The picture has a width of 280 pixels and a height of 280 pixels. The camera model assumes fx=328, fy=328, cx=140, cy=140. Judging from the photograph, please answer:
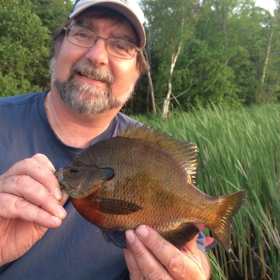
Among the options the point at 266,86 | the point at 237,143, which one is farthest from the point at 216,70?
the point at 237,143

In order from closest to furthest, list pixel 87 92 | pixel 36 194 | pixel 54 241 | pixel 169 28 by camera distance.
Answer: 1. pixel 36 194
2. pixel 54 241
3. pixel 87 92
4. pixel 169 28

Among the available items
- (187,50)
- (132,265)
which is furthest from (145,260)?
(187,50)

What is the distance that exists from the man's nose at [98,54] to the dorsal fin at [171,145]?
74cm

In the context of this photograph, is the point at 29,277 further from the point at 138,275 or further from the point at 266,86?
the point at 266,86

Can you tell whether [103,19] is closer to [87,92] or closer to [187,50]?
[87,92]

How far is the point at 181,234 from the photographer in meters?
1.21

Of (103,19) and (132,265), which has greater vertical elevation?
(103,19)

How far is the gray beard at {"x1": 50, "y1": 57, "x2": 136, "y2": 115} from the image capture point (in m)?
1.83

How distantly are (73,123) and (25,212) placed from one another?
902 mm

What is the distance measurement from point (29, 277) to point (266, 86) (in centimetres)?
2853

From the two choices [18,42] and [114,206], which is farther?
[18,42]

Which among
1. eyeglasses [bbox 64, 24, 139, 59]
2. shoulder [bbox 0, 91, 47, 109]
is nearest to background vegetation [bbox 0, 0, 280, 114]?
shoulder [bbox 0, 91, 47, 109]

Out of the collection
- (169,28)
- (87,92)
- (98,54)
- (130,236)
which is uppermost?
(169,28)

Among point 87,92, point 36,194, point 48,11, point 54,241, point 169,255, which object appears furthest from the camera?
point 48,11
